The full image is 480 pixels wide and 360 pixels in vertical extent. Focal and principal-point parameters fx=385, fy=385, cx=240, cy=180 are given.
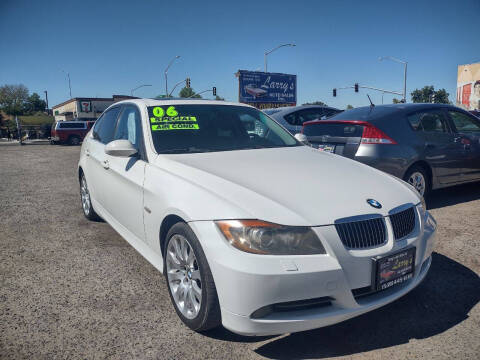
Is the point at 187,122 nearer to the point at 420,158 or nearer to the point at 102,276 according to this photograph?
the point at 102,276

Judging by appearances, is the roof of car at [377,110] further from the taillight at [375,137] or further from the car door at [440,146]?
the taillight at [375,137]

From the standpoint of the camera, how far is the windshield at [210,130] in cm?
334

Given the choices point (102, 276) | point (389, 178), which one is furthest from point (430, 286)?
point (102, 276)

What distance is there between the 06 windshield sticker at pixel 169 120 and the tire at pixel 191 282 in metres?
1.14

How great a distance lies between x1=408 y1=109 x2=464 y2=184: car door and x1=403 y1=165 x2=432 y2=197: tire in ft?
0.47

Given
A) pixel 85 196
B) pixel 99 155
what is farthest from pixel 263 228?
pixel 85 196

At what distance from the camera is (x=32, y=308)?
2914 mm

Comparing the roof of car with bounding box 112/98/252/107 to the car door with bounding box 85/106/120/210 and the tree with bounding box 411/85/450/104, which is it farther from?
the tree with bounding box 411/85/450/104

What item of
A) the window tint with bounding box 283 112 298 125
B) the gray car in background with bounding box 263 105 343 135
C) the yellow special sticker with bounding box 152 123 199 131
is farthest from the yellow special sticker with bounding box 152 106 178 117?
the window tint with bounding box 283 112 298 125

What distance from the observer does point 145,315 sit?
2.79m

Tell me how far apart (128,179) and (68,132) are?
26.4 metres

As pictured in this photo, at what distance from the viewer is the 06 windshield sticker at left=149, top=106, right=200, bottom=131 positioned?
3.42 meters

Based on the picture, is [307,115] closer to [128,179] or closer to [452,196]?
[452,196]

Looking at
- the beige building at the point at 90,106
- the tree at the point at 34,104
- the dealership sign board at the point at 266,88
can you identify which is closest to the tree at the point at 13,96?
the tree at the point at 34,104
